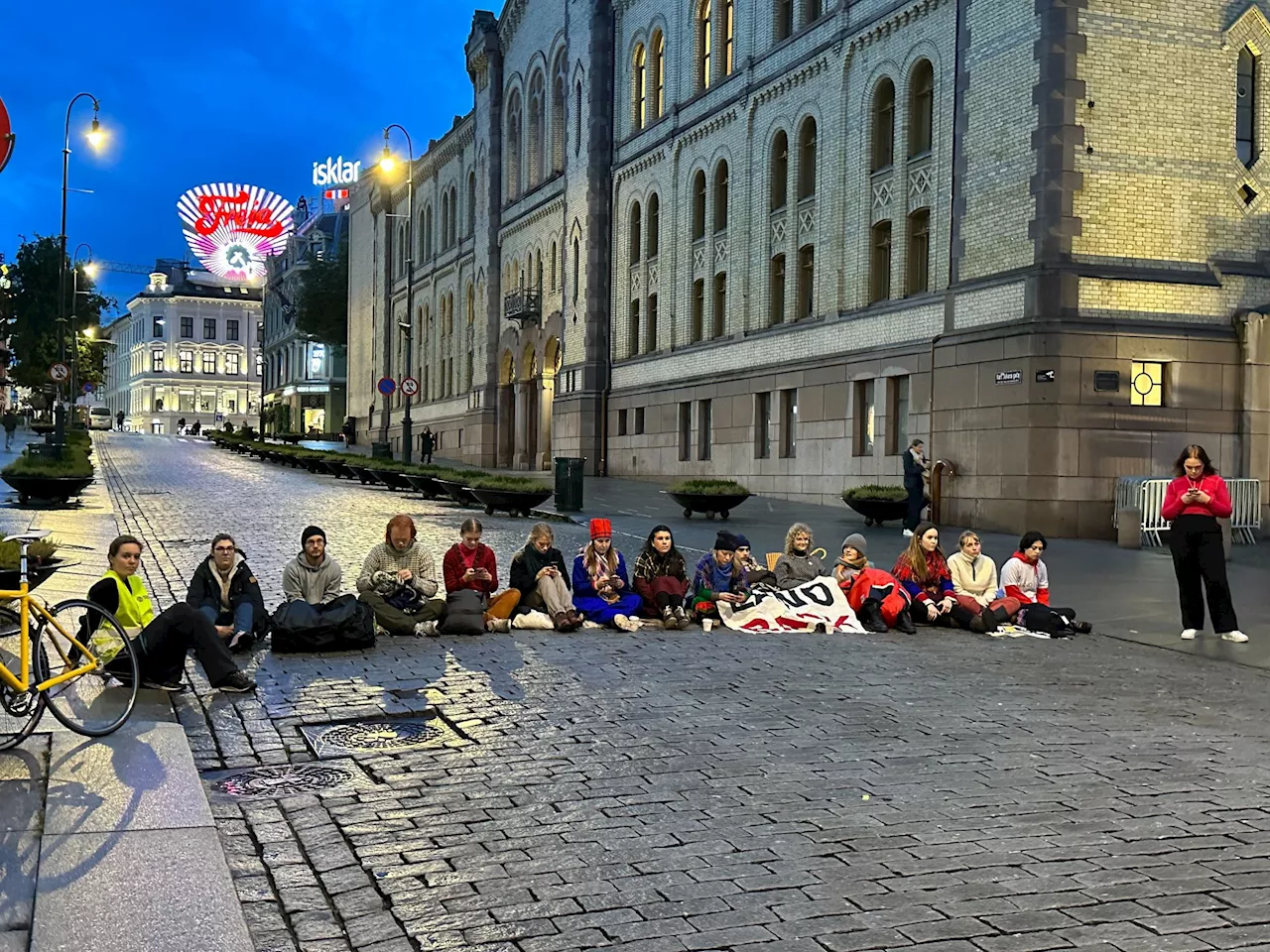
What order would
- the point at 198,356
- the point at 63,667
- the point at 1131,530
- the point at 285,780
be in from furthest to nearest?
the point at 198,356
the point at 1131,530
the point at 63,667
the point at 285,780

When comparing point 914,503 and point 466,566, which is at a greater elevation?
point 914,503

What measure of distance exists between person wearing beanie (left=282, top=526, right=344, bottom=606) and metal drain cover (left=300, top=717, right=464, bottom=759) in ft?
9.70

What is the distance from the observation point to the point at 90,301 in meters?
72.5

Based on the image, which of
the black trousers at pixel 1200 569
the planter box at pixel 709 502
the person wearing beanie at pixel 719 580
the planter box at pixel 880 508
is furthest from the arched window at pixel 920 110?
the person wearing beanie at pixel 719 580

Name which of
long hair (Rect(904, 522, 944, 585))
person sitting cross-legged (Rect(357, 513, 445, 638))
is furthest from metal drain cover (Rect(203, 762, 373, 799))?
long hair (Rect(904, 522, 944, 585))

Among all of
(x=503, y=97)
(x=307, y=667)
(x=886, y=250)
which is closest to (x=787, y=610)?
(x=307, y=667)

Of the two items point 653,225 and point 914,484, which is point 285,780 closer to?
point 914,484

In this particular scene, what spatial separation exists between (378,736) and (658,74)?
36.3 metres

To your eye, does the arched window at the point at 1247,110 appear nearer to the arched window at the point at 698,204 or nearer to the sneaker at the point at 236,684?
the arched window at the point at 698,204

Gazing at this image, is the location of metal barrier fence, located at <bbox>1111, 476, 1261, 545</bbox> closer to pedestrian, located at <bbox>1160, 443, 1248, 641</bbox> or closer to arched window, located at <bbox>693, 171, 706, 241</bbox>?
pedestrian, located at <bbox>1160, 443, 1248, 641</bbox>

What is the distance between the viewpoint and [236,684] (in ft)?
28.0

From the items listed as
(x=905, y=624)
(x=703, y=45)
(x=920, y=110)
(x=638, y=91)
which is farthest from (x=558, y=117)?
(x=905, y=624)

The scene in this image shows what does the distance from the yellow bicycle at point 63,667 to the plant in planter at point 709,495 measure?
59.0ft

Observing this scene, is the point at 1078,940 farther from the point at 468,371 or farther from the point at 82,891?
the point at 468,371
